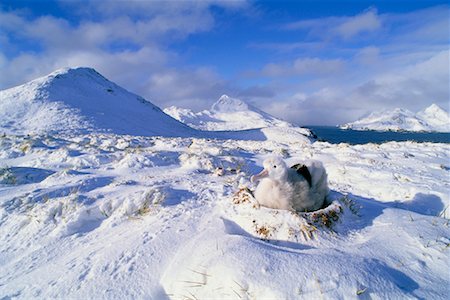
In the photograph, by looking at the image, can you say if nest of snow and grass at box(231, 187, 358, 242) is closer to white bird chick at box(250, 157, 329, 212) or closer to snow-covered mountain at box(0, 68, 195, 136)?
white bird chick at box(250, 157, 329, 212)

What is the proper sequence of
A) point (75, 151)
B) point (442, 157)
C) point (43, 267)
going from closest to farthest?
point (43, 267)
point (75, 151)
point (442, 157)

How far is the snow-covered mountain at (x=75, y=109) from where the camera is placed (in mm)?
24359

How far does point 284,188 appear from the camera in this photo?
170 inches

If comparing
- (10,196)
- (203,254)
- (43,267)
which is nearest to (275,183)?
(203,254)

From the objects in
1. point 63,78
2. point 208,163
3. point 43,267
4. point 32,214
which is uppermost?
point 63,78

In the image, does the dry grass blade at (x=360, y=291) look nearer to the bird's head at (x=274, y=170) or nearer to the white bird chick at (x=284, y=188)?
the white bird chick at (x=284, y=188)

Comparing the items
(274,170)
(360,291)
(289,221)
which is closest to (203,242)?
(289,221)

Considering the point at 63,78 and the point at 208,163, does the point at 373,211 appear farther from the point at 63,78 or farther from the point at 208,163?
the point at 63,78

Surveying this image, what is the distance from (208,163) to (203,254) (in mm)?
5484

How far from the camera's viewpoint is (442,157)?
12367 mm

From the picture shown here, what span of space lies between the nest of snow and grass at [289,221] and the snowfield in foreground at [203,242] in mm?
17

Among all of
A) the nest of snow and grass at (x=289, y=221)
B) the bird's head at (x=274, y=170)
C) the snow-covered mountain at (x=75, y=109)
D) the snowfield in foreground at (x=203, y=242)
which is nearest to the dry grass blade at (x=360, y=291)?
the snowfield in foreground at (x=203, y=242)

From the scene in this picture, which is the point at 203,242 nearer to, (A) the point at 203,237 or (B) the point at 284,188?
(A) the point at 203,237

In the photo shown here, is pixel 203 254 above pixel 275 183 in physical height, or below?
below
